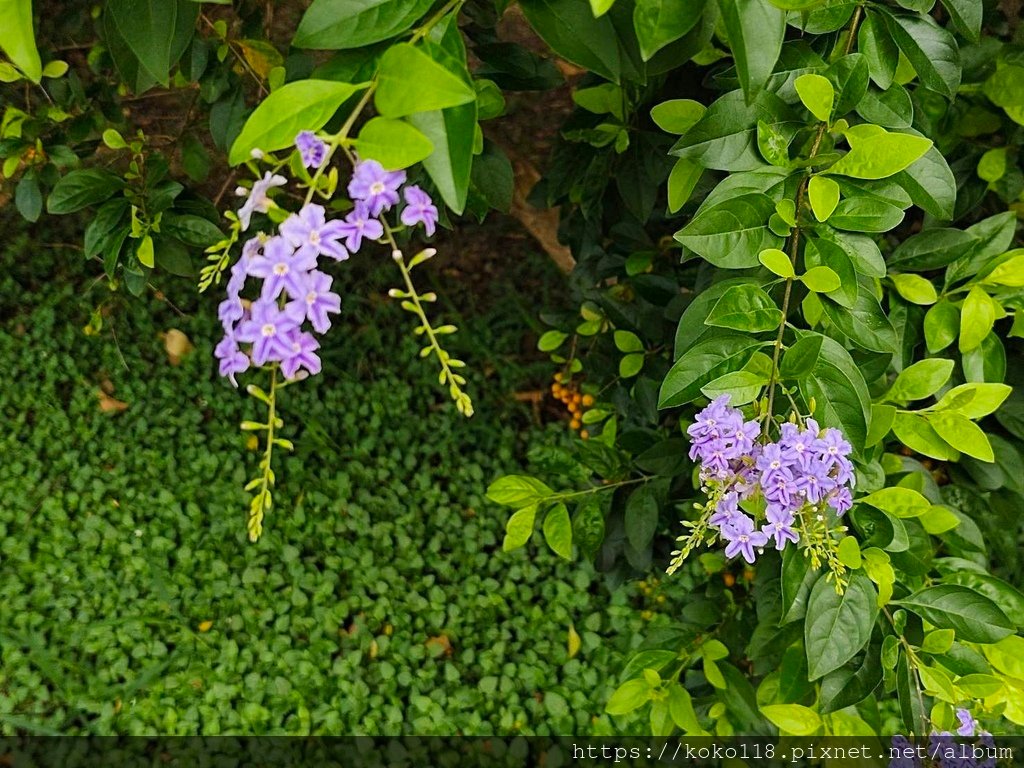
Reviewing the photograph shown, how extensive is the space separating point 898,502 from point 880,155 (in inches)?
18.6

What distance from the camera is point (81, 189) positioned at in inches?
50.1

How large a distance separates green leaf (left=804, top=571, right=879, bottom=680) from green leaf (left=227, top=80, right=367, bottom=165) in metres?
0.80

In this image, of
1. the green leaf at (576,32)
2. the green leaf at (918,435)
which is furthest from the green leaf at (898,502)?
the green leaf at (576,32)

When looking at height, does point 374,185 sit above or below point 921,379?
above

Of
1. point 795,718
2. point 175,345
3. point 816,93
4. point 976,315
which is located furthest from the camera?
point 175,345

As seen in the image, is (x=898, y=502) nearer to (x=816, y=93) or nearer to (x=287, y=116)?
(x=816, y=93)

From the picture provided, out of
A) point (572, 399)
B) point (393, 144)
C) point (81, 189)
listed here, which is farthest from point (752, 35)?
point (572, 399)

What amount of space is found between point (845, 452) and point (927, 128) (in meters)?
0.53

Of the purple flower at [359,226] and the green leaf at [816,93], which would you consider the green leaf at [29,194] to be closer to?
the purple flower at [359,226]

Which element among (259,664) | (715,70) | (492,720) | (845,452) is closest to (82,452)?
(259,664)

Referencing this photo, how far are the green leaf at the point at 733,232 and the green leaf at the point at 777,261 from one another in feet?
0.05

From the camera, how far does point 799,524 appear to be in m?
0.98

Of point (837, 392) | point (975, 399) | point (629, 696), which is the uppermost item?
point (837, 392)

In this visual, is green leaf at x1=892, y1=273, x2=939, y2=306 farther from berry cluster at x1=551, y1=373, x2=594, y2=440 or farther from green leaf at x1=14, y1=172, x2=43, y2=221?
green leaf at x1=14, y1=172, x2=43, y2=221
